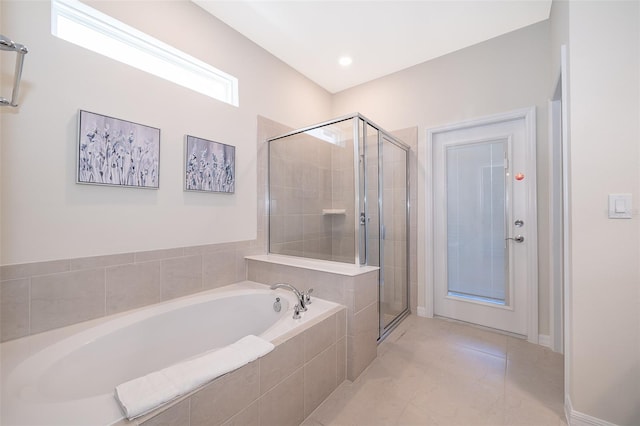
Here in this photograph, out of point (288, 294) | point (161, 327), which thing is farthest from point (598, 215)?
point (161, 327)

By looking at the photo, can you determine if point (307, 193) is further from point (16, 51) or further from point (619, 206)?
point (619, 206)

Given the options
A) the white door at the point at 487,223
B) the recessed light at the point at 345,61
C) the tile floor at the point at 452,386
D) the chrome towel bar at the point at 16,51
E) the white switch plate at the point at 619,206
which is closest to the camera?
the chrome towel bar at the point at 16,51

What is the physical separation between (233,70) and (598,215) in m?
2.73

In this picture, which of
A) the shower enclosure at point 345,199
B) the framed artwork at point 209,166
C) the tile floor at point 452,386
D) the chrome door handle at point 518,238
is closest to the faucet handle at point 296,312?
the tile floor at point 452,386

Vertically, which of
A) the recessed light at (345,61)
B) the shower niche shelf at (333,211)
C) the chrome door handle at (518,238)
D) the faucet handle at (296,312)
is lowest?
the faucet handle at (296,312)

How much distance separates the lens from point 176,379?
0.95 metres

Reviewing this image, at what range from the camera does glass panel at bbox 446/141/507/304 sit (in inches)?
96.3

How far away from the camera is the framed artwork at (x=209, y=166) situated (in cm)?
198

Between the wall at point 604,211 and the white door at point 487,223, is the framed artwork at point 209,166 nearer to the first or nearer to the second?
the white door at point 487,223

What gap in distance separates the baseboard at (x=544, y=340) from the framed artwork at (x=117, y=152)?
3.27 metres

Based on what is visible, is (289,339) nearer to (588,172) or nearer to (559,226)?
(588,172)

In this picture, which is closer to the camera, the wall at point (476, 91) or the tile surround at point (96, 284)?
the tile surround at point (96, 284)

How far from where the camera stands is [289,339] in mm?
1308

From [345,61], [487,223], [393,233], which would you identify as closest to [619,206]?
[487,223]
